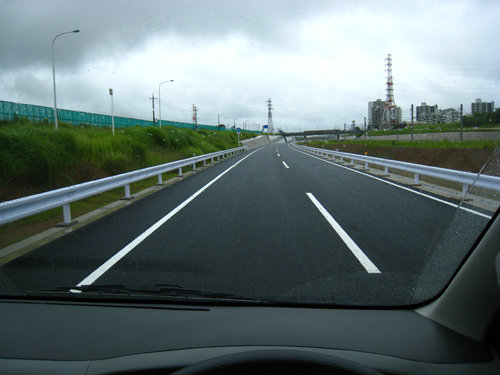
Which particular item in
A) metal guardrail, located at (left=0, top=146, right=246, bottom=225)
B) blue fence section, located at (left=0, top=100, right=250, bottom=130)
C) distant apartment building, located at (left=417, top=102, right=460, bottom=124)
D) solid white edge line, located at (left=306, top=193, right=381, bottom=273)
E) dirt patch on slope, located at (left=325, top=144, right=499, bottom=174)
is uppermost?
blue fence section, located at (left=0, top=100, right=250, bottom=130)

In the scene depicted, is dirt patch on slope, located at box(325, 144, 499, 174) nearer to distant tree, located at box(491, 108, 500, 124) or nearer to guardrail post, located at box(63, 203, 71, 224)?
distant tree, located at box(491, 108, 500, 124)

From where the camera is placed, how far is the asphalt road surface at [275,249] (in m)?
3.68

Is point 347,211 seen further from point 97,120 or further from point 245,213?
point 97,120

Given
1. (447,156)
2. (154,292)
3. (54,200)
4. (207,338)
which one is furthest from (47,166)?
(447,156)

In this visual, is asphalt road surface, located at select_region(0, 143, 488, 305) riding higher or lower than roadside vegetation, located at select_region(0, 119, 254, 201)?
lower

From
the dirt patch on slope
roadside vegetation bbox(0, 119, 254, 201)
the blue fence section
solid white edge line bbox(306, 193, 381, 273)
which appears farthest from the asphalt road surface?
the blue fence section

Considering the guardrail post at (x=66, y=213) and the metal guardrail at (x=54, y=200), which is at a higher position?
the metal guardrail at (x=54, y=200)

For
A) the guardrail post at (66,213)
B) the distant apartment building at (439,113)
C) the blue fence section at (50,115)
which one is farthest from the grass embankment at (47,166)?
the distant apartment building at (439,113)

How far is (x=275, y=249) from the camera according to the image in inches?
224

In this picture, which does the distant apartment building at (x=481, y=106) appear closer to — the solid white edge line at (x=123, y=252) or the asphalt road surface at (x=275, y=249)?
the asphalt road surface at (x=275, y=249)

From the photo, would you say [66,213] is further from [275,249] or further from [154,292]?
[154,292]

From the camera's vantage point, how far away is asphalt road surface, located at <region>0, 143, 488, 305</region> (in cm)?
368

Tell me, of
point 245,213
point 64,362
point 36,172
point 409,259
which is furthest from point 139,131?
point 64,362

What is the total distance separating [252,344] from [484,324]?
1.34 meters
